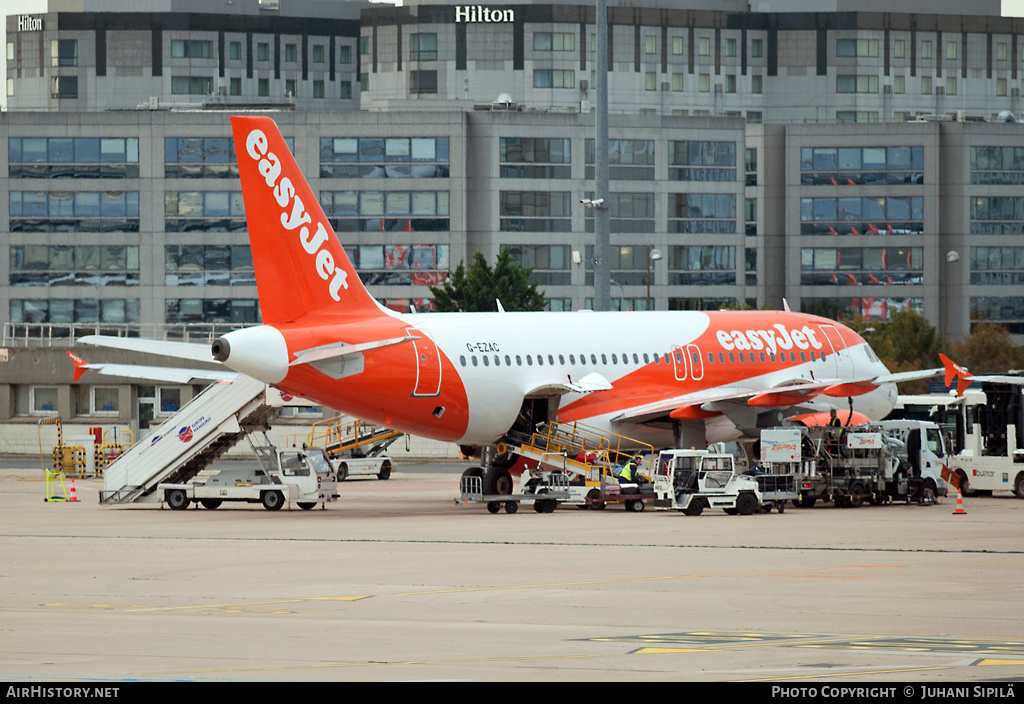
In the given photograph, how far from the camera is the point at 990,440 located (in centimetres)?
4609

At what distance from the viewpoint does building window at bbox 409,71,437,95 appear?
12769 centimetres

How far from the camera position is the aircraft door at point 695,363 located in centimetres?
4353

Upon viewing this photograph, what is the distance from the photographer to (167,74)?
140625 mm

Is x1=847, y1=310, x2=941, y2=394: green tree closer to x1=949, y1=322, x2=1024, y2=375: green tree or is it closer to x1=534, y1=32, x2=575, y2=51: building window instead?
x1=949, y1=322, x2=1024, y2=375: green tree

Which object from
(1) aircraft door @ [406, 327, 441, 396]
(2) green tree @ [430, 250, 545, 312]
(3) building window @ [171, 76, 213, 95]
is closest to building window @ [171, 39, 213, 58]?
(3) building window @ [171, 76, 213, 95]

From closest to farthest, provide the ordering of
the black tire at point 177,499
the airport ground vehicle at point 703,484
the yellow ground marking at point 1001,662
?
the yellow ground marking at point 1001,662 → the airport ground vehicle at point 703,484 → the black tire at point 177,499

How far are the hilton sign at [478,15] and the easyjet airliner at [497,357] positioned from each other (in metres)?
84.5

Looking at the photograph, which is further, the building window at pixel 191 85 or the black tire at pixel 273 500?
the building window at pixel 191 85

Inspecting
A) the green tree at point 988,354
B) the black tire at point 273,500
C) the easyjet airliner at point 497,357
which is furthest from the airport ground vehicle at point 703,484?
the green tree at point 988,354

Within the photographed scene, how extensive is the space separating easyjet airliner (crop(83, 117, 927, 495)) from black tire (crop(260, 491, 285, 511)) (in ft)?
11.5

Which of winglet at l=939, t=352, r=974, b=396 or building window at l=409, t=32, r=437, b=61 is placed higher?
building window at l=409, t=32, r=437, b=61

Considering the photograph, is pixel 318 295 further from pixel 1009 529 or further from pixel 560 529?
pixel 1009 529

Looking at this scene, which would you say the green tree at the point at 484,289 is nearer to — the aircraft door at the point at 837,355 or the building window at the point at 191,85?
the aircraft door at the point at 837,355
